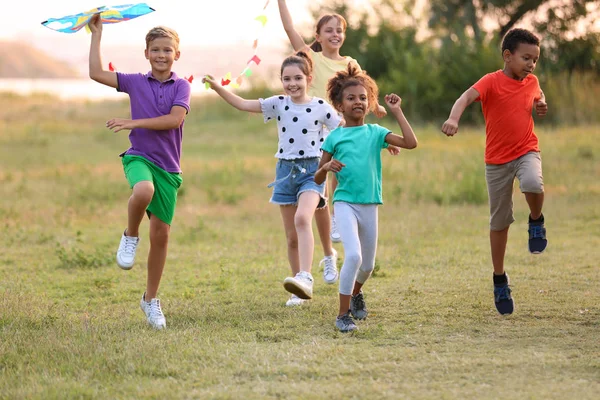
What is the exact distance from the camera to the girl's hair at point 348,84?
6598mm

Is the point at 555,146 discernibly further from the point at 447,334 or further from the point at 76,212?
the point at 447,334

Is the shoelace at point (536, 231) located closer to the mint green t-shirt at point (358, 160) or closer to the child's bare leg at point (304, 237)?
the mint green t-shirt at point (358, 160)

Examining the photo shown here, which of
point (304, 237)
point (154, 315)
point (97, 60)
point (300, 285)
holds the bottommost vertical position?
point (154, 315)

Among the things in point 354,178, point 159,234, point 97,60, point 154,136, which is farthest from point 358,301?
point 97,60

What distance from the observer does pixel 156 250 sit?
679 centimetres

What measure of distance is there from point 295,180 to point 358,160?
92 cm

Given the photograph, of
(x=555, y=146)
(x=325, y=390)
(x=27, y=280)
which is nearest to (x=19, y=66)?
(x=555, y=146)

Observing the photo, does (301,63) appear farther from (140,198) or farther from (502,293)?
(502,293)

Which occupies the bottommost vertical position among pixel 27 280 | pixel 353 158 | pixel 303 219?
pixel 27 280

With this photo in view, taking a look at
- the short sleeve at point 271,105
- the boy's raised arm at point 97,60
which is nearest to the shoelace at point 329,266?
the short sleeve at point 271,105

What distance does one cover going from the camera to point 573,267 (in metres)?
9.05

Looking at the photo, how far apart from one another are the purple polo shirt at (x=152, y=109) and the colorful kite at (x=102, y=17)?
408mm

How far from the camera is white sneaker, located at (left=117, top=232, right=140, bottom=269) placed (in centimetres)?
666

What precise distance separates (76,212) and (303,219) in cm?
695
